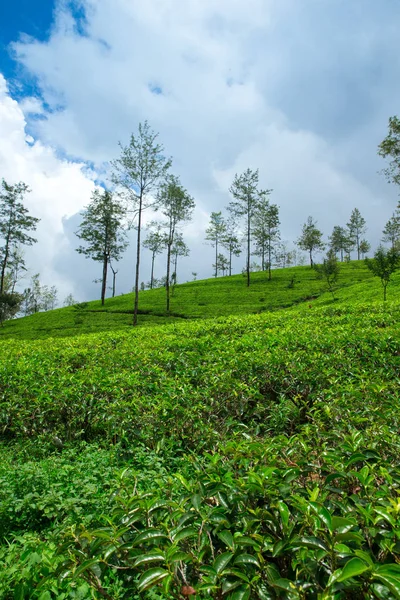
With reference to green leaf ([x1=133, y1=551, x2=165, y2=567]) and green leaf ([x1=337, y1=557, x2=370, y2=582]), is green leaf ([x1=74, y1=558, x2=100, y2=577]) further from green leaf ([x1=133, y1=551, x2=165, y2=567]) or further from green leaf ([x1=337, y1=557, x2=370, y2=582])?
green leaf ([x1=337, y1=557, x2=370, y2=582])


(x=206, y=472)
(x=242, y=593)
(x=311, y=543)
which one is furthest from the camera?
(x=206, y=472)

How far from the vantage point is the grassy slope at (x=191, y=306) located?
28.9 meters

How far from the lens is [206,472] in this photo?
9.19 ft

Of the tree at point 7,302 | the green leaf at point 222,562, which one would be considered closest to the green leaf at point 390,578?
the green leaf at point 222,562

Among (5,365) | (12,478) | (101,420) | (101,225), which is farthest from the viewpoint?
(101,225)

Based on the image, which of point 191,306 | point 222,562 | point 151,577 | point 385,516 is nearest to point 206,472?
point 222,562

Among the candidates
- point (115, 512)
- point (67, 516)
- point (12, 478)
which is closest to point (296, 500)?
point (115, 512)

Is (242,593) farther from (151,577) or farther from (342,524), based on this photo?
(342,524)

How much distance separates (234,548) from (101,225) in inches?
1830

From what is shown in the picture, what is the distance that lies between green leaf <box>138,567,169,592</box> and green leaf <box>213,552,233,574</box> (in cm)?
26

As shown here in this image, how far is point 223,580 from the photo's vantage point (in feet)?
5.39

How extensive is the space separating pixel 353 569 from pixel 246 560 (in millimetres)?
542

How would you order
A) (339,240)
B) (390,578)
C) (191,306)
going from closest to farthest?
1. (390,578)
2. (191,306)
3. (339,240)

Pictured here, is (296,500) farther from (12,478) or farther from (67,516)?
(12,478)
